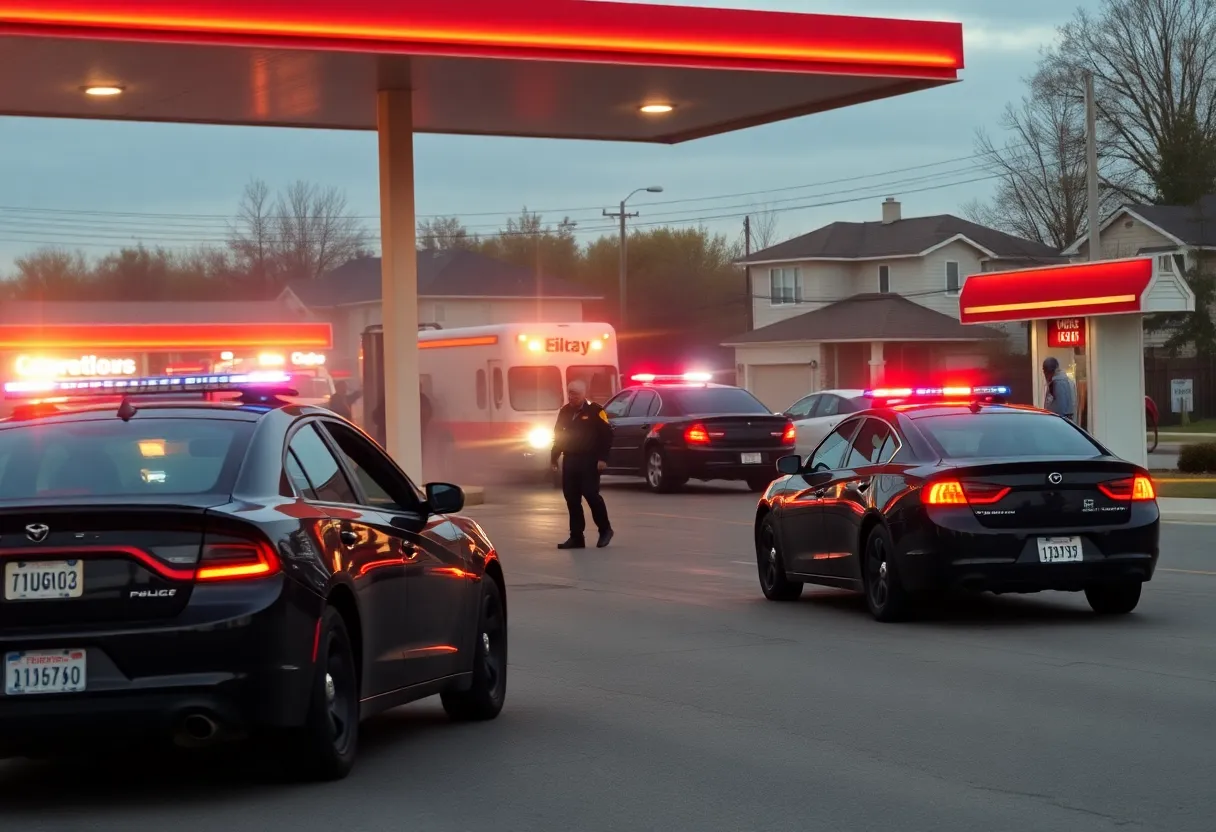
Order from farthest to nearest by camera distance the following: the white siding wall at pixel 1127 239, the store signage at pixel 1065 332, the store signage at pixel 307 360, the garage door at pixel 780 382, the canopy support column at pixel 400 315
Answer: the garage door at pixel 780 382
the white siding wall at pixel 1127 239
the store signage at pixel 307 360
the store signage at pixel 1065 332
the canopy support column at pixel 400 315

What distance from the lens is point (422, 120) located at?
2741 cm

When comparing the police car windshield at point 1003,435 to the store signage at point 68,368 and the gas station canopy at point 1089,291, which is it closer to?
the store signage at point 68,368

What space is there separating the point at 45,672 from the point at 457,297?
8187cm

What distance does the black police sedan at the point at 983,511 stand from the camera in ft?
41.5

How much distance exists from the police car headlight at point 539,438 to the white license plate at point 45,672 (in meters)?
25.2

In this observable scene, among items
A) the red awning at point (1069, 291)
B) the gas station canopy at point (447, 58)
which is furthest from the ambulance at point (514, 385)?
the gas station canopy at point (447, 58)

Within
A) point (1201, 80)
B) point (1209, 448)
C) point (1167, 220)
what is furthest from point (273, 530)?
point (1201, 80)

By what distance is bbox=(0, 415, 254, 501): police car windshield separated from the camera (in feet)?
24.3

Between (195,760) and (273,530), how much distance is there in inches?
66.4

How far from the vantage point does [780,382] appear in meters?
69.1

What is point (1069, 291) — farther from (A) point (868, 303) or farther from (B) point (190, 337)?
(A) point (868, 303)

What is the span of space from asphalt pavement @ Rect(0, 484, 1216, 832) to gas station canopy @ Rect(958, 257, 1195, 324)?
14786 mm

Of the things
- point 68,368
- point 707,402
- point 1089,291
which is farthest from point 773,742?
point 68,368

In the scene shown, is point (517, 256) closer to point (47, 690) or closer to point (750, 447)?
point (750, 447)
